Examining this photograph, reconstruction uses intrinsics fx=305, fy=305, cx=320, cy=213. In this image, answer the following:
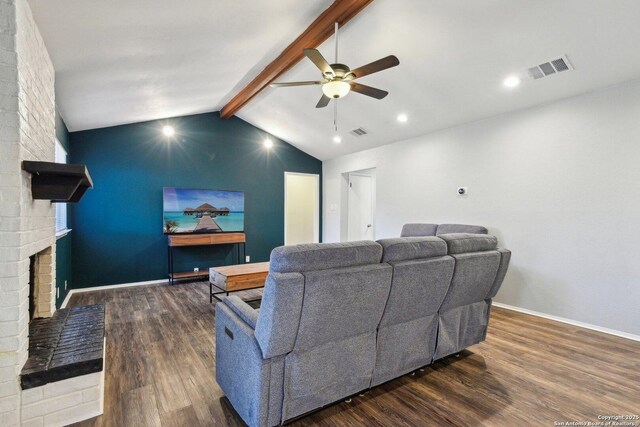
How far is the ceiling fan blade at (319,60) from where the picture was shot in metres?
2.49

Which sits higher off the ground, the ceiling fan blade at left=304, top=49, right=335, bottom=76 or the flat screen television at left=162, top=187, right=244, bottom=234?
the ceiling fan blade at left=304, top=49, right=335, bottom=76

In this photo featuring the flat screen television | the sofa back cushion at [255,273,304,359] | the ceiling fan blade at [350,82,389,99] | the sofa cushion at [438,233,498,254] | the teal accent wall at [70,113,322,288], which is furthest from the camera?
the flat screen television

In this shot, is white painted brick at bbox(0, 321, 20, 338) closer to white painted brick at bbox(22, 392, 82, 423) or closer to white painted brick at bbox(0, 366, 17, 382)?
white painted brick at bbox(0, 366, 17, 382)

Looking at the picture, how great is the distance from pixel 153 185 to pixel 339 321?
16.1ft

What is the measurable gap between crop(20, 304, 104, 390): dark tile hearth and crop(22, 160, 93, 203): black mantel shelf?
949 mm

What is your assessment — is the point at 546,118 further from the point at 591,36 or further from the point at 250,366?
the point at 250,366

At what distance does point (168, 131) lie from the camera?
556 centimetres

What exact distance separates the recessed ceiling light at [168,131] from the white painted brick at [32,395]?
4.72 metres

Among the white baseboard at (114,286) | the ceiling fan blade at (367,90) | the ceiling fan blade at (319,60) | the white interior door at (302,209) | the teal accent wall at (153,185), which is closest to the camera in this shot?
the ceiling fan blade at (319,60)

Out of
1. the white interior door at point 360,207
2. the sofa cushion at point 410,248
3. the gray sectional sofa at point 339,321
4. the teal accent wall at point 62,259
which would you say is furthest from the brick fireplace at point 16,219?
the white interior door at point 360,207

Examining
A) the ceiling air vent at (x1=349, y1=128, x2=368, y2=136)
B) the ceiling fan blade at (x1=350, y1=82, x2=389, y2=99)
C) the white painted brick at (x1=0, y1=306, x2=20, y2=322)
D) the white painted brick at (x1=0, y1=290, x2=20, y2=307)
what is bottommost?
the white painted brick at (x1=0, y1=306, x2=20, y2=322)

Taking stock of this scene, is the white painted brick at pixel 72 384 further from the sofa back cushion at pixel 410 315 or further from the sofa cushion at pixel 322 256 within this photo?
the sofa back cushion at pixel 410 315

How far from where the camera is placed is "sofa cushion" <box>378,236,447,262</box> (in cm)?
195

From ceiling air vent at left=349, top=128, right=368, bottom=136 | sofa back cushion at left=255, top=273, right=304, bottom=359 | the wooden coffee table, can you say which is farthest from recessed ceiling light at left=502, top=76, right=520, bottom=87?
the wooden coffee table
